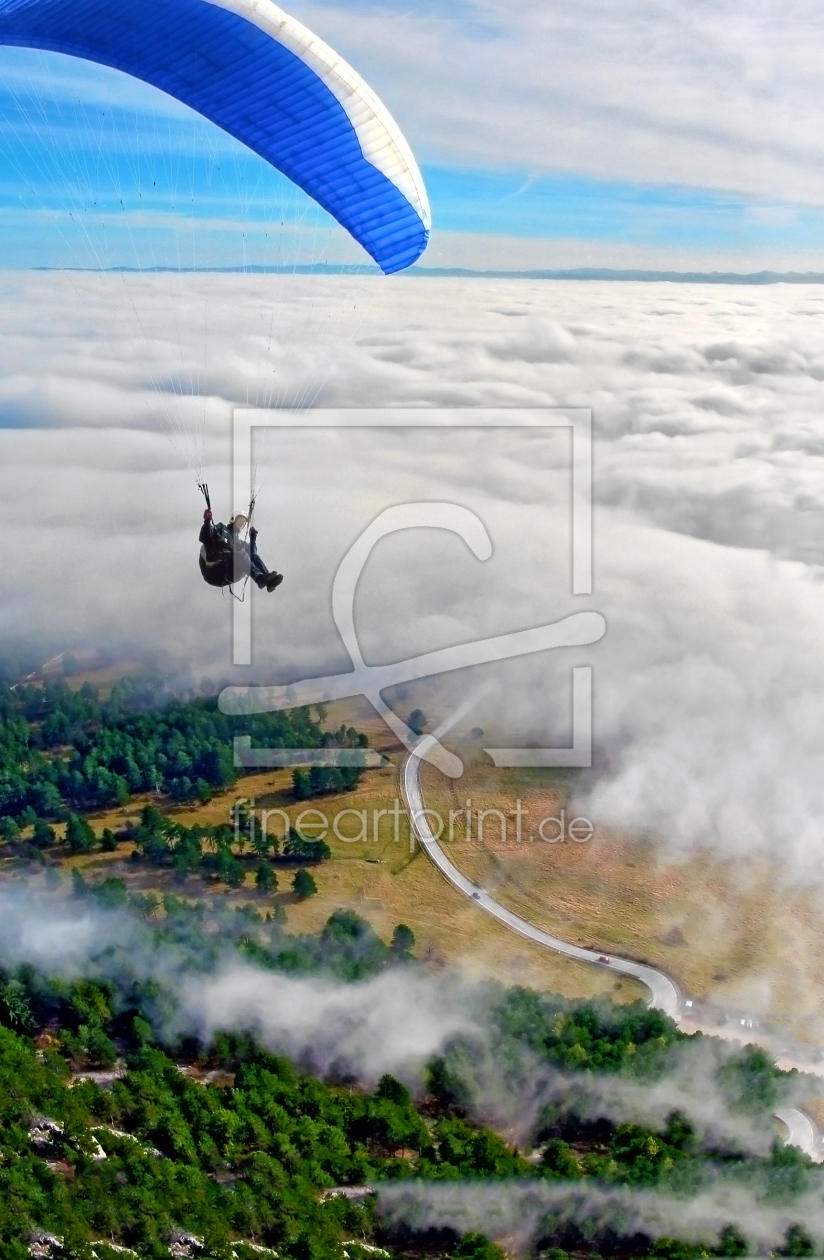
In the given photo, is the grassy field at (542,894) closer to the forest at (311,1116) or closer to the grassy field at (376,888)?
the grassy field at (376,888)

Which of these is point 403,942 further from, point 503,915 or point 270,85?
point 270,85

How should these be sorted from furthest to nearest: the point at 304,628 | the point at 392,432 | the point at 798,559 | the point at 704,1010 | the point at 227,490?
the point at 392,432 < the point at 227,490 < the point at 798,559 < the point at 304,628 < the point at 704,1010

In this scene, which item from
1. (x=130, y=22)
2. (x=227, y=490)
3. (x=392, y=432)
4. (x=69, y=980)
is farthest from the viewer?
(x=392, y=432)

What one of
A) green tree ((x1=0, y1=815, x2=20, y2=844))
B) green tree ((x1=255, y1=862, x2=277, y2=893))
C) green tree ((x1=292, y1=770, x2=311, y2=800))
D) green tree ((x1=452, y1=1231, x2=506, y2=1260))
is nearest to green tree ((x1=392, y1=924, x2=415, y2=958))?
green tree ((x1=255, y1=862, x2=277, y2=893))

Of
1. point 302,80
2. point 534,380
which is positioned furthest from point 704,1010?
point 534,380

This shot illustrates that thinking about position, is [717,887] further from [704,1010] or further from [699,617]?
[699,617]

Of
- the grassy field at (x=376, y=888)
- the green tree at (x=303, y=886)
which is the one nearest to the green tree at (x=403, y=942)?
the grassy field at (x=376, y=888)

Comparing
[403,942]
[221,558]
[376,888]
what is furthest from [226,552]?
[376,888]
